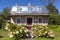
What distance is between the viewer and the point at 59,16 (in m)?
50.3

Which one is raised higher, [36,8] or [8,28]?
[36,8]

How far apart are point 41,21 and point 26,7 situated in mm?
5048

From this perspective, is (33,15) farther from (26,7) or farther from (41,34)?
(41,34)

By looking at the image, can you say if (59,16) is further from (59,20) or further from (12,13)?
(12,13)

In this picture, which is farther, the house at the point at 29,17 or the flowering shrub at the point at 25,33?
the house at the point at 29,17

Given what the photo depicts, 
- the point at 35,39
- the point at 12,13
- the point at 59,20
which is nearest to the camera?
the point at 35,39

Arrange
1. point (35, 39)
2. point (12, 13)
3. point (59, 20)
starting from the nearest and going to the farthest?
point (35, 39), point (12, 13), point (59, 20)

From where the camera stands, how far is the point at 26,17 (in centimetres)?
3938

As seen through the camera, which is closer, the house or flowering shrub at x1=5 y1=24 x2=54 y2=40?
flowering shrub at x1=5 y1=24 x2=54 y2=40

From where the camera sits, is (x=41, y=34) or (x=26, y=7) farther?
(x=26, y=7)

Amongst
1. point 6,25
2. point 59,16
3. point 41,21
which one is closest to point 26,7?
point 41,21

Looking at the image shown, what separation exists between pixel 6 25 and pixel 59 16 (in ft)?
70.2

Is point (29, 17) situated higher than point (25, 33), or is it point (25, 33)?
point (29, 17)

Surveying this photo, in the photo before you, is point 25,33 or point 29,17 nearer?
point 25,33
